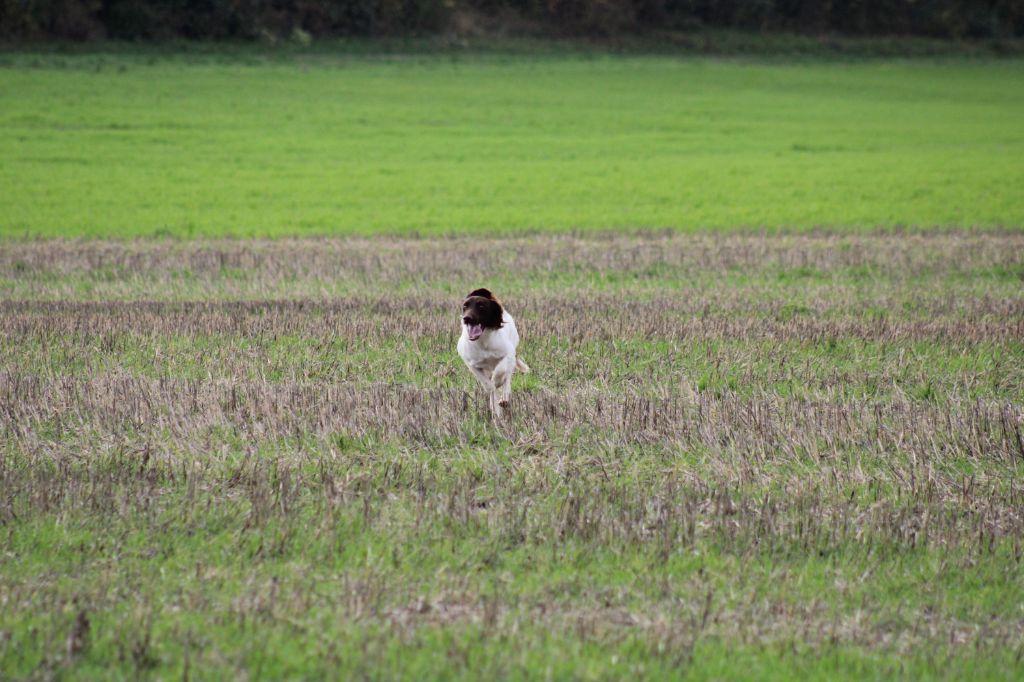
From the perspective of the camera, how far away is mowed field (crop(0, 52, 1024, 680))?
15.1ft

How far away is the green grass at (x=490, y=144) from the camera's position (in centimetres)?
2211

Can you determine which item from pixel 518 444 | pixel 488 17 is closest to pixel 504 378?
pixel 518 444

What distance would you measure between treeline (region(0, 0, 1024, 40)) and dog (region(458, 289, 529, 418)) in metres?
46.2

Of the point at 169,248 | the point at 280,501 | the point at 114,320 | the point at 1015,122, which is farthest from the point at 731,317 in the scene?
the point at 1015,122

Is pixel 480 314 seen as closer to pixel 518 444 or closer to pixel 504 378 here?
pixel 504 378

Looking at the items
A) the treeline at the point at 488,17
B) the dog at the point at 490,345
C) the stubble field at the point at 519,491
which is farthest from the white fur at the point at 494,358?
the treeline at the point at 488,17

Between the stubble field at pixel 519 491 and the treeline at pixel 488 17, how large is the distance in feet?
139

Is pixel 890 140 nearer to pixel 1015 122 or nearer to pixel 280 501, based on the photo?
pixel 1015 122

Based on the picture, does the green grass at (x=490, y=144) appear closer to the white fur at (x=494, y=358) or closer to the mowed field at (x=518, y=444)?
the mowed field at (x=518, y=444)

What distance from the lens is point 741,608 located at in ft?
16.1

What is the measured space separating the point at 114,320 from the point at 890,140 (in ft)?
98.7

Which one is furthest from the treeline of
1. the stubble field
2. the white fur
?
the white fur

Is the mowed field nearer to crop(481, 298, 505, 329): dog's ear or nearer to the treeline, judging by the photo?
crop(481, 298, 505, 329): dog's ear

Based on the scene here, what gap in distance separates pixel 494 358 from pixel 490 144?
26162 mm
